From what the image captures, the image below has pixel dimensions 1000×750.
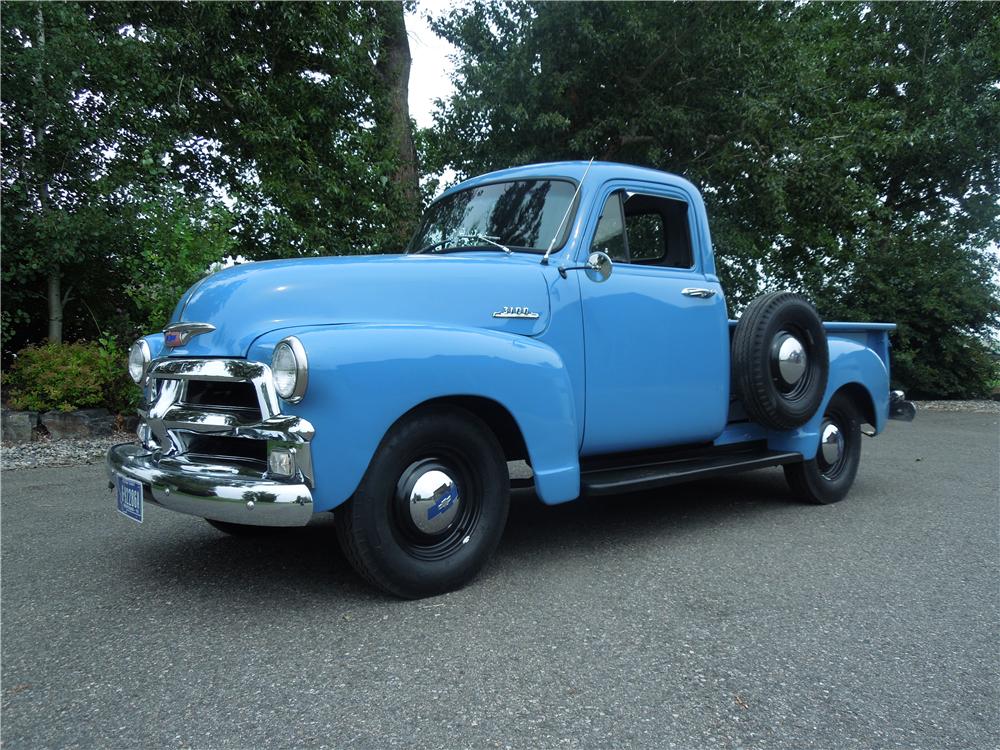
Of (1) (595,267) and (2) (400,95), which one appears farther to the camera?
(2) (400,95)

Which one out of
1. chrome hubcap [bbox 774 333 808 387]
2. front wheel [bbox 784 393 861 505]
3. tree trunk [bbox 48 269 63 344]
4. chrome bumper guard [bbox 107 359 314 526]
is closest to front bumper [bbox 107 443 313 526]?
chrome bumper guard [bbox 107 359 314 526]

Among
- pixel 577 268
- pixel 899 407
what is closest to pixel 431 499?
pixel 577 268

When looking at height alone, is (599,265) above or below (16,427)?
above

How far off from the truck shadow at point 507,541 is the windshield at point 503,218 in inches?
62.3

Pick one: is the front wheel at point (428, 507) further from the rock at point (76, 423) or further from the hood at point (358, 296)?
the rock at point (76, 423)

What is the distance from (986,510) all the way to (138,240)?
8.62 metres

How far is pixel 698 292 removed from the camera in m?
4.50

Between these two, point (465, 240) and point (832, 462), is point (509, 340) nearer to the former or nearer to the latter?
point (465, 240)

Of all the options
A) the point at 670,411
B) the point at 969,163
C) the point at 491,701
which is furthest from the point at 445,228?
the point at 969,163

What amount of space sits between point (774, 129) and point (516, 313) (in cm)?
1133

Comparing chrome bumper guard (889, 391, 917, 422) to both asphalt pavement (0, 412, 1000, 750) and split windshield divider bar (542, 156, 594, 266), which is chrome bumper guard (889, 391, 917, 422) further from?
split windshield divider bar (542, 156, 594, 266)

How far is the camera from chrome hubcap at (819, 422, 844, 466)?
531cm

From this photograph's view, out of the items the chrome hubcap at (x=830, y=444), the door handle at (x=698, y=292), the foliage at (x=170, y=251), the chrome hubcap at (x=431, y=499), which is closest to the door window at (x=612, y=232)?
the door handle at (x=698, y=292)

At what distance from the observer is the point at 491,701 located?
241 cm
